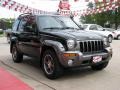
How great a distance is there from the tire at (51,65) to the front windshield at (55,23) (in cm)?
102

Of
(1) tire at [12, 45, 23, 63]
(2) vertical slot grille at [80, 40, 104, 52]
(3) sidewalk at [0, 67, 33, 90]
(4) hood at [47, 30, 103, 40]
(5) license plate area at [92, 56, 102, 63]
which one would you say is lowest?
(3) sidewalk at [0, 67, 33, 90]

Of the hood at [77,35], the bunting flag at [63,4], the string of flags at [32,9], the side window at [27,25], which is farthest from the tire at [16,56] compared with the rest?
the bunting flag at [63,4]

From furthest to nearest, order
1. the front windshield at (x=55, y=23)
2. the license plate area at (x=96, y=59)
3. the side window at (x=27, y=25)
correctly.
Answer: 1. the side window at (x=27, y=25)
2. the front windshield at (x=55, y=23)
3. the license plate area at (x=96, y=59)

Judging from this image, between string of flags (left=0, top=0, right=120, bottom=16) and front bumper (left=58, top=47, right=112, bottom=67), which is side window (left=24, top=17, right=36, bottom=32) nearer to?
front bumper (left=58, top=47, right=112, bottom=67)

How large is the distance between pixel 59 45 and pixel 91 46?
0.92m

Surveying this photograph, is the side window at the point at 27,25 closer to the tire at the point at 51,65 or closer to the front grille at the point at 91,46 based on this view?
the tire at the point at 51,65

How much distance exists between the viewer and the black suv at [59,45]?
6875mm

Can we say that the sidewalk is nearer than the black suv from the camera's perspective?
Yes

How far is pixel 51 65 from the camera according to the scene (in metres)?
7.27

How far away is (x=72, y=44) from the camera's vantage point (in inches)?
272

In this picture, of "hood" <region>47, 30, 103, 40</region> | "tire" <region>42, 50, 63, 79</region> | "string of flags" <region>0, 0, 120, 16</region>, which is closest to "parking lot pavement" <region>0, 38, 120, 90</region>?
"tire" <region>42, 50, 63, 79</region>

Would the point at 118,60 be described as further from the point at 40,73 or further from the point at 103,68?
the point at 40,73

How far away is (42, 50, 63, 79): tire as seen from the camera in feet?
23.0

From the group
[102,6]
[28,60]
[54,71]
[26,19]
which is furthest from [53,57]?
[102,6]
